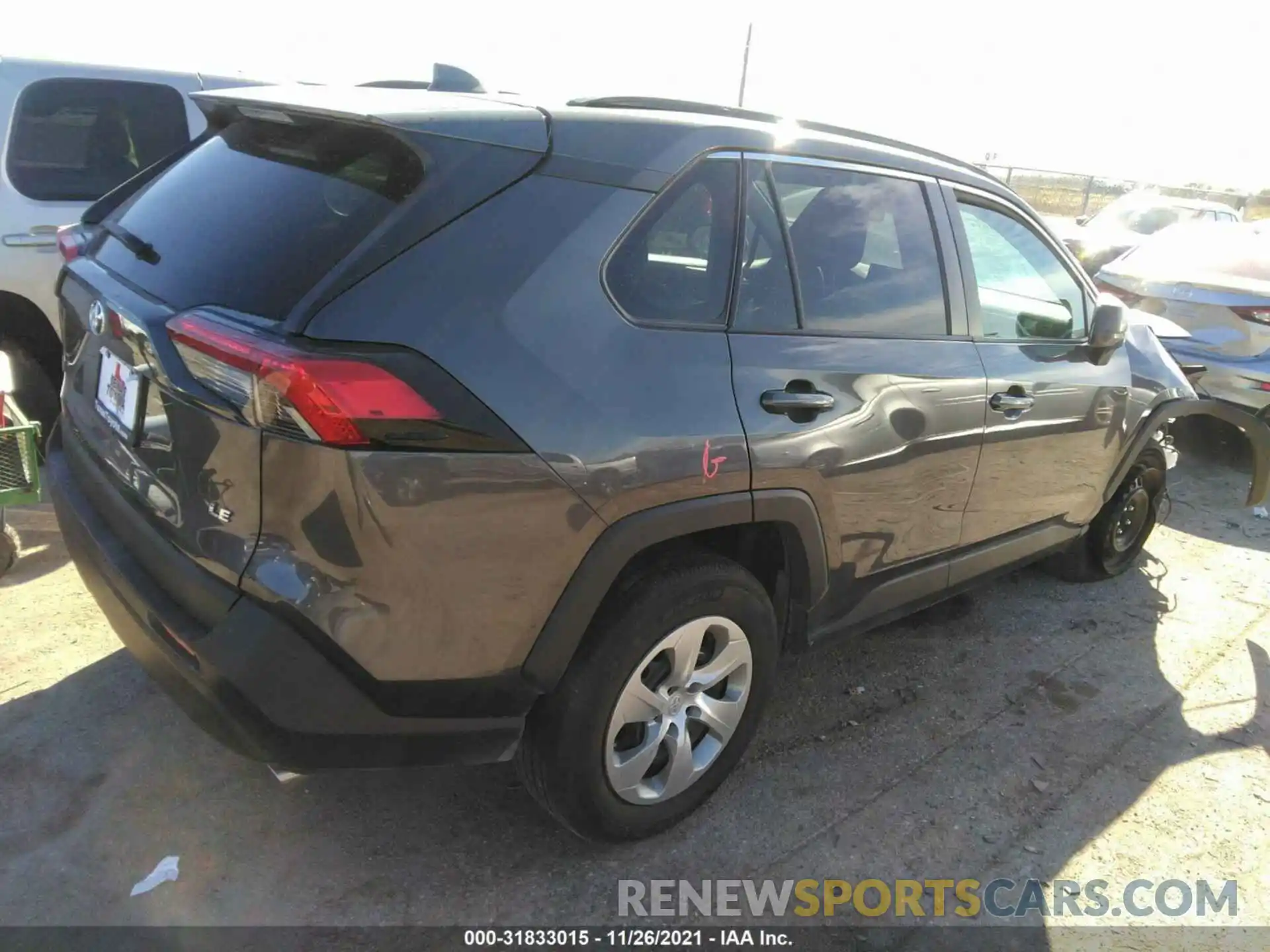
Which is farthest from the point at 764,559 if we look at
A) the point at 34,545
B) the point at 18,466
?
the point at 34,545

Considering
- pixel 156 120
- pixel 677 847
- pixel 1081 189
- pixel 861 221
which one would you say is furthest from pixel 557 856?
pixel 1081 189

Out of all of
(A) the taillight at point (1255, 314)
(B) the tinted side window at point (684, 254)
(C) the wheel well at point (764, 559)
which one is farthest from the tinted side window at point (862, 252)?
Result: (A) the taillight at point (1255, 314)

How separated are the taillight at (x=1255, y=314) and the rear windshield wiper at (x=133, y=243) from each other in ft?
21.1

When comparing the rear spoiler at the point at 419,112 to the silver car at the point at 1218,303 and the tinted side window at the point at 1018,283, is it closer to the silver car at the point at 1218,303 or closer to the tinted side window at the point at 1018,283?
the tinted side window at the point at 1018,283

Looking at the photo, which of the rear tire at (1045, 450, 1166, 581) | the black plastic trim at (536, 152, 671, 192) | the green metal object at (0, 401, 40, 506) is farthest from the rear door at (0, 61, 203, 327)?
the rear tire at (1045, 450, 1166, 581)

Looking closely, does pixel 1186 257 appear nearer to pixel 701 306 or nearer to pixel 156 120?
pixel 701 306

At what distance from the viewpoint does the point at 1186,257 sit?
22.9 feet

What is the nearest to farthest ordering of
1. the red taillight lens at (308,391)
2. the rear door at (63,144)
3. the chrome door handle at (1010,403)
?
the red taillight lens at (308,391) < the chrome door handle at (1010,403) < the rear door at (63,144)

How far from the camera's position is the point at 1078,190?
2550cm

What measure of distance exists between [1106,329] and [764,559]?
1878 mm

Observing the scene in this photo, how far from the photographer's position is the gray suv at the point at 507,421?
1911 millimetres

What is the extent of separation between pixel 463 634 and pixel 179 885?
110cm
